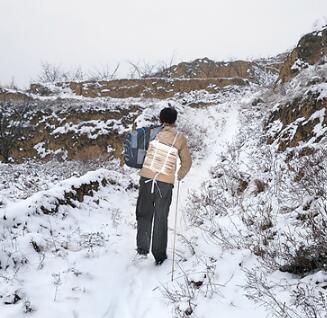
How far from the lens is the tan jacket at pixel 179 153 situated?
13.7 ft

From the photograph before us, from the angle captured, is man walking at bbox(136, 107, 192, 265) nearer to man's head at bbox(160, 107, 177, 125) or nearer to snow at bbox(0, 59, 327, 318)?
man's head at bbox(160, 107, 177, 125)

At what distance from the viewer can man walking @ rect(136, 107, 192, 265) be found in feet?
13.7

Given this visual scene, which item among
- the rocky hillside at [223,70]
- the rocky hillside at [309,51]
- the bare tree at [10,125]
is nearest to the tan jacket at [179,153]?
the rocky hillside at [309,51]

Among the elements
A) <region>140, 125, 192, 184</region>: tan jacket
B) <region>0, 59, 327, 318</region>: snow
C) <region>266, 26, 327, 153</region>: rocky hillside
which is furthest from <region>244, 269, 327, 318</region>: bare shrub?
<region>266, 26, 327, 153</region>: rocky hillside

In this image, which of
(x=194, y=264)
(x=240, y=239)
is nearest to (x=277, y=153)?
(x=240, y=239)

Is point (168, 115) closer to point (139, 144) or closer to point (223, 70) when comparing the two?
point (139, 144)

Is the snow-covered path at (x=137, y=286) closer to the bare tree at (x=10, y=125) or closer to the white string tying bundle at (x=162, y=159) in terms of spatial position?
the white string tying bundle at (x=162, y=159)

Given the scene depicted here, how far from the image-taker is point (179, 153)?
167 inches

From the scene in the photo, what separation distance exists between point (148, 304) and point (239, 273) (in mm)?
903

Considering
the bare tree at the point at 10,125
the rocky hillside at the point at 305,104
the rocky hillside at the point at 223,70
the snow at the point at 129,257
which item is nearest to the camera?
the snow at the point at 129,257

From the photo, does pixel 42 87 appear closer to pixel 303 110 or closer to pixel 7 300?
pixel 303 110

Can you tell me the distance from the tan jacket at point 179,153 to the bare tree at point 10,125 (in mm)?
16983

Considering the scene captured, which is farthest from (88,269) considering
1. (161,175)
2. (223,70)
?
(223,70)

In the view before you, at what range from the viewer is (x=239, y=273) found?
335 centimetres
